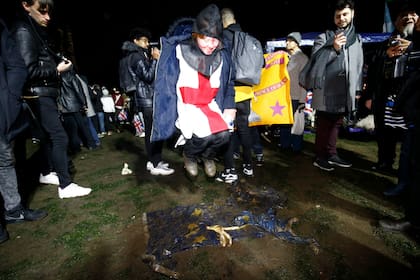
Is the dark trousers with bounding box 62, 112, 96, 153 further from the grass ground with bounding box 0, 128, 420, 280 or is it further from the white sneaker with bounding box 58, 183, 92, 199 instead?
the white sneaker with bounding box 58, 183, 92, 199

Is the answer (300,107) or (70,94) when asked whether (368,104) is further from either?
(70,94)

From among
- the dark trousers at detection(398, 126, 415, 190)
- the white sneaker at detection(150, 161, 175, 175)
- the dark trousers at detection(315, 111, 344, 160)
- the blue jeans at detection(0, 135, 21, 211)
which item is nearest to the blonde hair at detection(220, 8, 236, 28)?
the dark trousers at detection(315, 111, 344, 160)

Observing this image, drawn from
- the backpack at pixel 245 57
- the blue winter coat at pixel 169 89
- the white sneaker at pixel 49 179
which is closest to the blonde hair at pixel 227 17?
the backpack at pixel 245 57

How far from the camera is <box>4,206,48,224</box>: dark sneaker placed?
282 centimetres

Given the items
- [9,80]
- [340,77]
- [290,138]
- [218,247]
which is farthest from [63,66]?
[290,138]

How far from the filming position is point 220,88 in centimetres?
291

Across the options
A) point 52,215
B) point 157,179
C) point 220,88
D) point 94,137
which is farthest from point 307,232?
point 94,137

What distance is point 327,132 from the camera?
13.4 feet

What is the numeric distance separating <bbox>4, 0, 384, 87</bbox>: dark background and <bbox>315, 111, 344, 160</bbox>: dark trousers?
1126 centimetres

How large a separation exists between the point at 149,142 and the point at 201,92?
1.70 meters

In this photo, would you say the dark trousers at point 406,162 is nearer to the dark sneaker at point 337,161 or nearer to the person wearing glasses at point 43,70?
the dark sneaker at point 337,161

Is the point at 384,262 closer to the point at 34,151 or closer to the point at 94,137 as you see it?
the point at 94,137

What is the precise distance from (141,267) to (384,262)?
2066 mm

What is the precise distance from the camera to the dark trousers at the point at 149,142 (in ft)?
12.5
